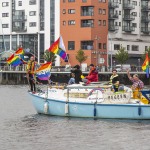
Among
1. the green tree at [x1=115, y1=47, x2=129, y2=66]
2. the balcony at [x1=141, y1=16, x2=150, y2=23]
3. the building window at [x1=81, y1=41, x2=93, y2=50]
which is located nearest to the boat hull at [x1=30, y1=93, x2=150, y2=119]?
the green tree at [x1=115, y1=47, x2=129, y2=66]

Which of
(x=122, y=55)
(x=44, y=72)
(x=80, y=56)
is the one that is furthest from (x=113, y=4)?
(x=44, y=72)

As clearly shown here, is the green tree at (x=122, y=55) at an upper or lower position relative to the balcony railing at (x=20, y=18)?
lower

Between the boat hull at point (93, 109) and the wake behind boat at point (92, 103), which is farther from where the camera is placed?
the wake behind boat at point (92, 103)

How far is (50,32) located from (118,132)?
105 meters

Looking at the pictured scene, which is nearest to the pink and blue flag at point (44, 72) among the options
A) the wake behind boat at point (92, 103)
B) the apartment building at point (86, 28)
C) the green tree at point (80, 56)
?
the wake behind boat at point (92, 103)

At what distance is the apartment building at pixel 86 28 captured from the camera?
428 feet

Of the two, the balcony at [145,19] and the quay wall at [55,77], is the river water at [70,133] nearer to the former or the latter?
the quay wall at [55,77]

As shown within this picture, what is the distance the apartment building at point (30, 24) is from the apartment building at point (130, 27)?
41.0 ft

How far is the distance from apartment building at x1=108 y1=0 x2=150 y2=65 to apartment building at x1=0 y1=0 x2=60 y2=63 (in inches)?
492

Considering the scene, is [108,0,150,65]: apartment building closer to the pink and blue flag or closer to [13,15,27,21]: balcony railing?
[13,15,27,21]: balcony railing

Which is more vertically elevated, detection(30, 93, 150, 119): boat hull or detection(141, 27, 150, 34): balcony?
detection(141, 27, 150, 34): balcony

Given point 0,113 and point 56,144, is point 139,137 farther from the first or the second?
point 0,113

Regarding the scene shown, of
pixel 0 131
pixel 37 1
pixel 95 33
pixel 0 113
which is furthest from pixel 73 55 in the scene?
pixel 0 131

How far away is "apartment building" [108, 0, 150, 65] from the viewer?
445 feet
